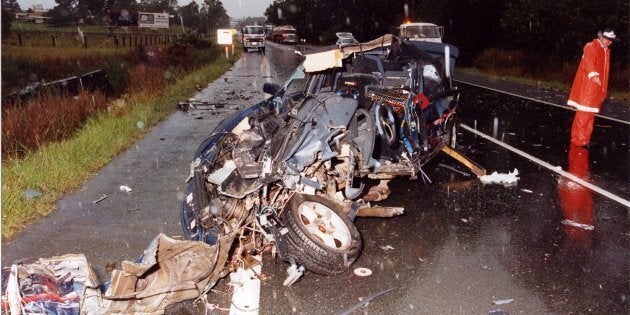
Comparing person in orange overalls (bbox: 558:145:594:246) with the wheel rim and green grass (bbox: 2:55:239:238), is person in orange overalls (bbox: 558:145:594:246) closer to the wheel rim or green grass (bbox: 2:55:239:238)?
the wheel rim

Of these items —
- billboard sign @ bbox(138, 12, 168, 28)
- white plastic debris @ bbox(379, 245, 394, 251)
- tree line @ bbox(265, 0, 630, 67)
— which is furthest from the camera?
billboard sign @ bbox(138, 12, 168, 28)

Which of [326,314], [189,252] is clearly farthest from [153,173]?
[326,314]

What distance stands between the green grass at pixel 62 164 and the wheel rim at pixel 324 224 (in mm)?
3121

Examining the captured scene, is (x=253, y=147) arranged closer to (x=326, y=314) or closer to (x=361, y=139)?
(x=361, y=139)

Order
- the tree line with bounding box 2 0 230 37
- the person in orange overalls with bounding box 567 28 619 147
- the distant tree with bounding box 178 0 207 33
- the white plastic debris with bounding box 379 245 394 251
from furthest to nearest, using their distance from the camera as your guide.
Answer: the distant tree with bounding box 178 0 207 33 < the tree line with bounding box 2 0 230 37 < the person in orange overalls with bounding box 567 28 619 147 < the white plastic debris with bounding box 379 245 394 251

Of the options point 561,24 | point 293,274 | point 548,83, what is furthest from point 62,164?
point 561,24

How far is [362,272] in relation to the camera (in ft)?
14.6

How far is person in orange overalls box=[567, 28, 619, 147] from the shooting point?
880 cm

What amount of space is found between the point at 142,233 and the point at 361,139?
2.45 meters

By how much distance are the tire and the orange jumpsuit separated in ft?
20.3

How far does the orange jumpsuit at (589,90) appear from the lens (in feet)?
28.9

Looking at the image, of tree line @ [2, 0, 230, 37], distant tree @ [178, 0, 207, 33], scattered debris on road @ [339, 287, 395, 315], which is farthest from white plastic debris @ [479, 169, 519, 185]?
distant tree @ [178, 0, 207, 33]

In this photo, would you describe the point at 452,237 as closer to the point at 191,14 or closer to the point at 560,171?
the point at 560,171

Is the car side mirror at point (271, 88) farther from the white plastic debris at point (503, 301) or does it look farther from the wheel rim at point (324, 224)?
the white plastic debris at point (503, 301)
